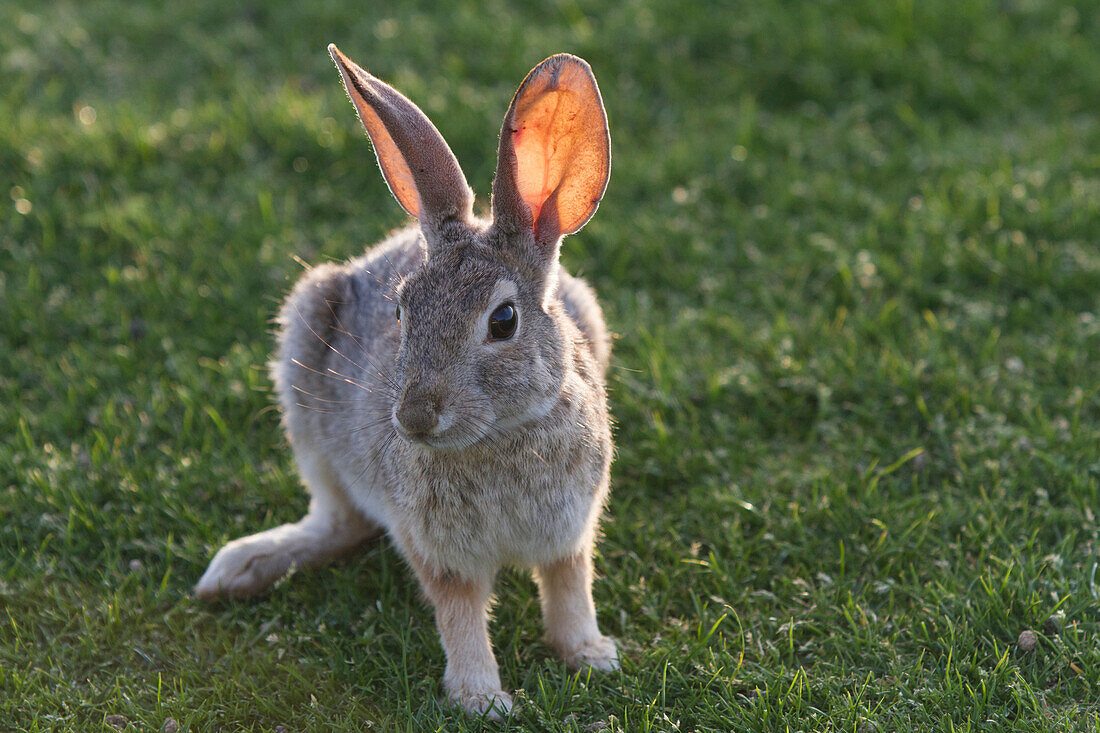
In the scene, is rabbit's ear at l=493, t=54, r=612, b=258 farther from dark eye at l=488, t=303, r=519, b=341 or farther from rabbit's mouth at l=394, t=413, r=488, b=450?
rabbit's mouth at l=394, t=413, r=488, b=450

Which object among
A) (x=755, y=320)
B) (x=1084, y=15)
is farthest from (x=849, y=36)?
(x=755, y=320)

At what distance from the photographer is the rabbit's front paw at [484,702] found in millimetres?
3514

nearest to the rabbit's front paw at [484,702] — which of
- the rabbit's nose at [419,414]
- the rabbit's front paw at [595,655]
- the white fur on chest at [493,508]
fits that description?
the rabbit's front paw at [595,655]

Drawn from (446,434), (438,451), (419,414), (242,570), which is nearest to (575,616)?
(438,451)

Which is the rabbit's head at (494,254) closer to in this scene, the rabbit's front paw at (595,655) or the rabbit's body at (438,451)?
the rabbit's body at (438,451)

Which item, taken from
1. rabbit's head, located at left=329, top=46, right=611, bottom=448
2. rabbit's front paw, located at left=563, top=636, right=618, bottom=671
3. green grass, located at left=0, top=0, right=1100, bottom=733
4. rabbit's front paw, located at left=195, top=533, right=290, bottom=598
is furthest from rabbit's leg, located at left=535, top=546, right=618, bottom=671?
rabbit's front paw, located at left=195, top=533, right=290, bottom=598

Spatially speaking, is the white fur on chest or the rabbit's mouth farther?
the white fur on chest

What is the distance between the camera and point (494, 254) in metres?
3.38

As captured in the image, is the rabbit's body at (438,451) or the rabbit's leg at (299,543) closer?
the rabbit's body at (438,451)

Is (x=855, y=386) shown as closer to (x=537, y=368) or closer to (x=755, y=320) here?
(x=755, y=320)

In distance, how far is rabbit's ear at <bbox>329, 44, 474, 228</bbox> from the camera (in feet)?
10.9

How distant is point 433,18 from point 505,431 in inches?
204

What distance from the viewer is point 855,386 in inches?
191

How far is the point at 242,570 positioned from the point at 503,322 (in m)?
1.60
